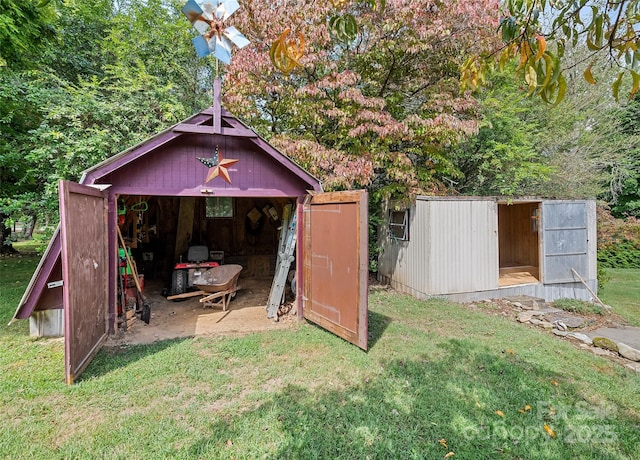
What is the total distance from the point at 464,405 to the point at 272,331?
2942 millimetres

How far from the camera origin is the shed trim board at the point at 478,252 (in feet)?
23.9

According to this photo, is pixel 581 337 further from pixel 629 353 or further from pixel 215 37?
pixel 215 37

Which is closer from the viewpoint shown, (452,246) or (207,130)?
Answer: (207,130)

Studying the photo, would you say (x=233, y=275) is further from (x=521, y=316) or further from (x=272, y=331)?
(x=521, y=316)

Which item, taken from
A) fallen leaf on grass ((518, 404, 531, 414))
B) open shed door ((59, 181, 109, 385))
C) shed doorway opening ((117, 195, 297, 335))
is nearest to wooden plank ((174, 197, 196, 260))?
shed doorway opening ((117, 195, 297, 335))

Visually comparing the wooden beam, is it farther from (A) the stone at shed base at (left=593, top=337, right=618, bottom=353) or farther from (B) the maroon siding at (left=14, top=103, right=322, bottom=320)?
(A) the stone at shed base at (left=593, top=337, right=618, bottom=353)

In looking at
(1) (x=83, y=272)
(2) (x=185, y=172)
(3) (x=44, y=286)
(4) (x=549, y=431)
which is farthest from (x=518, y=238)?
(3) (x=44, y=286)

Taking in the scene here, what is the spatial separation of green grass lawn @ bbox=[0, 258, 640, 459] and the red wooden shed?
0.46m

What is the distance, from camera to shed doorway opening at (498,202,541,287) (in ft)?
33.6

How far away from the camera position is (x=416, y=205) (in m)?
7.54

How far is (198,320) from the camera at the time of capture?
5699mm

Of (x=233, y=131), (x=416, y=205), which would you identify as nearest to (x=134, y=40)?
(x=233, y=131)

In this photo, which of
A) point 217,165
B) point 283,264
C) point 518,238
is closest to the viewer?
point 217,165

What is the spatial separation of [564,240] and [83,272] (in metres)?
10.0
